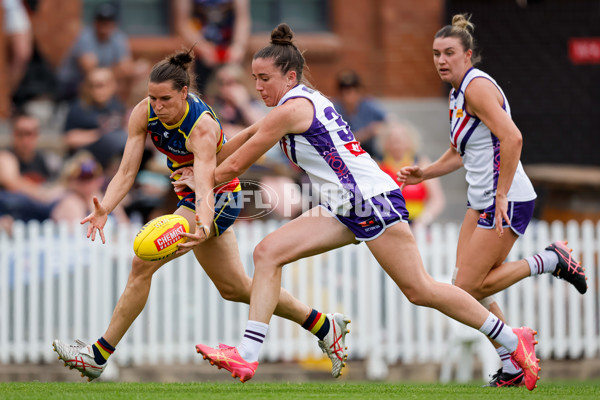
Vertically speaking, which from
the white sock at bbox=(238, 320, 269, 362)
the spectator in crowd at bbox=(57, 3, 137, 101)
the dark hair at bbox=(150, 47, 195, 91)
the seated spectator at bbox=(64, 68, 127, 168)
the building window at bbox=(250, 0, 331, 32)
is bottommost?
the white sock at bbox=(238, 320, 269, 362)

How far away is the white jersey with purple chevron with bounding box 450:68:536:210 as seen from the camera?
256 inches

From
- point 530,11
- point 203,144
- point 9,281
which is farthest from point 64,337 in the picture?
point 530,11

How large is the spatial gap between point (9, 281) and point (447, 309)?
5.85m

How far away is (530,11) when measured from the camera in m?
15.5

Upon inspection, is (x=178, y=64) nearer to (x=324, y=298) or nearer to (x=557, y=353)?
(x=324, y=298)

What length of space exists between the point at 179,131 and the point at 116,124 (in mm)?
6098

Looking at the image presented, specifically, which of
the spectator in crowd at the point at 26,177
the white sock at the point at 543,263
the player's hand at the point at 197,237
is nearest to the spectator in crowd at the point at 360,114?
the spectator in crowd at the point at 26,177

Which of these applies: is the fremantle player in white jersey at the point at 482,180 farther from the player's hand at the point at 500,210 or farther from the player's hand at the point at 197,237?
the player's hand at the point at 197,237

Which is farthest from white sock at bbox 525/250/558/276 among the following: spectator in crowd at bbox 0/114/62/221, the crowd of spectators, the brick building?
the brick building

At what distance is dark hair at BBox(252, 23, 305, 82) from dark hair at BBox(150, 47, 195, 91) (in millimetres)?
438

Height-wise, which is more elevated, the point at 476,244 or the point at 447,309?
the point at 476,244

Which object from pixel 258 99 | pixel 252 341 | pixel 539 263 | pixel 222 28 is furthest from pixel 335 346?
pixel 222 28

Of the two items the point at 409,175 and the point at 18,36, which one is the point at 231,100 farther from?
the point at 409,175

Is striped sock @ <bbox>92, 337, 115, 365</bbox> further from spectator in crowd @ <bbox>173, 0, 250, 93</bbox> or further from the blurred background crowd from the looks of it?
spectator in crowd @ <bbox>173, 0, 250, 93</bbox>
